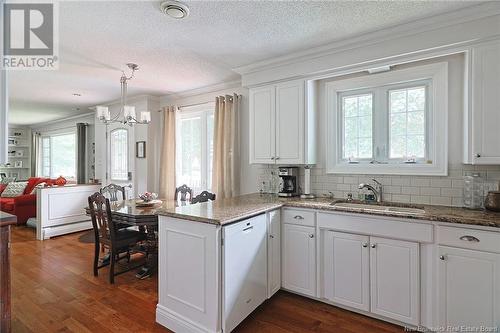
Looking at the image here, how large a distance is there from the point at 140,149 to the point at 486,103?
4.82 metres

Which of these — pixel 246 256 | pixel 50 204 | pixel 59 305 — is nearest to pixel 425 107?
pixel 246 256

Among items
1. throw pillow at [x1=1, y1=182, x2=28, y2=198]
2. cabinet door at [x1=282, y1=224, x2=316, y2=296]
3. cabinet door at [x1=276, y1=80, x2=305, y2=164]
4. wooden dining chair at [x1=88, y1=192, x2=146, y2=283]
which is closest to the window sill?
cabinet door at [x1=276, y1=80, x2=305, y2=164]

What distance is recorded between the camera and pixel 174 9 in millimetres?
2027

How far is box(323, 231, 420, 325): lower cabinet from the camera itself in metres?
2.13

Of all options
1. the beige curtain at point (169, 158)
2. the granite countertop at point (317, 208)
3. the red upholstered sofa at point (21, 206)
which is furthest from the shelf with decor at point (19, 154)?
the granite countertop at point (317, 208)

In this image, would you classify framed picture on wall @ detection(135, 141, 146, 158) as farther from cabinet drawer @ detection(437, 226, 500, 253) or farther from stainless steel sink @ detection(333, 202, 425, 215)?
cabinet drawer @ detection(437, 226, 500, 253)

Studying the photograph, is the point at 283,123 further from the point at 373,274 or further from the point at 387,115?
the point at 373,274

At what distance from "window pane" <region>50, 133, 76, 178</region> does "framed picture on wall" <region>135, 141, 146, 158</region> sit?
11.5 ft

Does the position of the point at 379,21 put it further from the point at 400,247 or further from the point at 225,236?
the point at 225,236

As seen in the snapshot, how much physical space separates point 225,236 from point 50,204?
444 centimetres

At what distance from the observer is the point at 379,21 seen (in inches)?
90.4

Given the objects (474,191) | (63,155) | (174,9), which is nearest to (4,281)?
(174,9)

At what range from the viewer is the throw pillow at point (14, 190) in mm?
6242

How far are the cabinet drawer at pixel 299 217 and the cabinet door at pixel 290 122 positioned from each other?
2.04 feet
